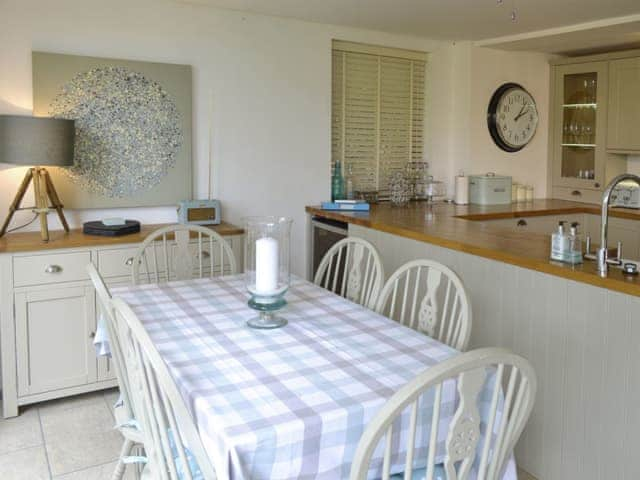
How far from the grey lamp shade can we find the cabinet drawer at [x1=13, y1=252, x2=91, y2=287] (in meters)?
0.45

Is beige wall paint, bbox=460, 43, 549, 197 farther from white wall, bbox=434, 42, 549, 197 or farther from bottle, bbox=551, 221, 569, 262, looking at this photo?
bottle, bbox=551, 221, 569, 262

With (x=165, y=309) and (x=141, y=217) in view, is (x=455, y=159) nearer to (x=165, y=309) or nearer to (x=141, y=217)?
(x=141, y=217)

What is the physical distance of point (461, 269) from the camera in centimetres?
289

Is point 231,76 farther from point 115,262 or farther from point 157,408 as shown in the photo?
point 157,408

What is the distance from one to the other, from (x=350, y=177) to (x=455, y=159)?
0.92 metres

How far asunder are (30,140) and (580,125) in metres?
4.00

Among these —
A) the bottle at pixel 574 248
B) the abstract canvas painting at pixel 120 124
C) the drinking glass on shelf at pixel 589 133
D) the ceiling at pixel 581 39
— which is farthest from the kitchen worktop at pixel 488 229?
the ceiling at pixel 581 39

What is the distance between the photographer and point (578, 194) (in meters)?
4.84

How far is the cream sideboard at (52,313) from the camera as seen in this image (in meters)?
2.86

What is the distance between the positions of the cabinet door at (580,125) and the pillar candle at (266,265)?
11.8ft

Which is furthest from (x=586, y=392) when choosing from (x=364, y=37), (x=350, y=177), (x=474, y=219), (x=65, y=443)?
(x=364, y=37)

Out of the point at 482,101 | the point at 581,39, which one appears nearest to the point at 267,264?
the point at 482,101

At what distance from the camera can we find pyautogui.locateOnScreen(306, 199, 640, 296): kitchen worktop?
2.25 metres

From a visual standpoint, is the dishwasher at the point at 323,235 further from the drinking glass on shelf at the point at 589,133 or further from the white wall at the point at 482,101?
the drinking glass on shelf at the point at 589,133
